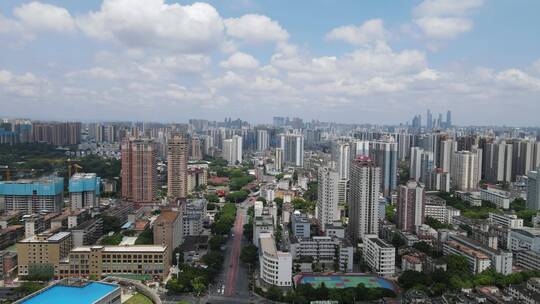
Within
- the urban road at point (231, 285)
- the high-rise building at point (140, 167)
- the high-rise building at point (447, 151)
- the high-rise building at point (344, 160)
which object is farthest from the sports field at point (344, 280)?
the high-rise building at point (447, 151)

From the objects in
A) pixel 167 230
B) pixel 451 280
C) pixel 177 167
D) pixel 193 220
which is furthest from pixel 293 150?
pixel 451 280

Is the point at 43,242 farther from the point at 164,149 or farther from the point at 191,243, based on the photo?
the point at 164,149

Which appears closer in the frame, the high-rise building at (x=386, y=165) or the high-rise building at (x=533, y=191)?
the high-rise building at (x=533, y=191)

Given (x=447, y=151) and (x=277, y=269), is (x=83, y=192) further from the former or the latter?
(x=447, y=151)

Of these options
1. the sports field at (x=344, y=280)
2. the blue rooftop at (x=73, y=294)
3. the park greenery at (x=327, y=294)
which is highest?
the blue rooftop at (x=73, y=294)

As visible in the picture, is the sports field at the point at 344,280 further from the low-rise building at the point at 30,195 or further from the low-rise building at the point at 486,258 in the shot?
the low-rise building at the point at 30,195

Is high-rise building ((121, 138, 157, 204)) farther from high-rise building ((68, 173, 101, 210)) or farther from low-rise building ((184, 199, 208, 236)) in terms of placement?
low-rise building ((184, 199, 208, 236))

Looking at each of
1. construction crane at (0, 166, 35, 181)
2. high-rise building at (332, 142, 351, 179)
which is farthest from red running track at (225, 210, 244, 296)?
construction crane at (0, 166, 35, 181)
